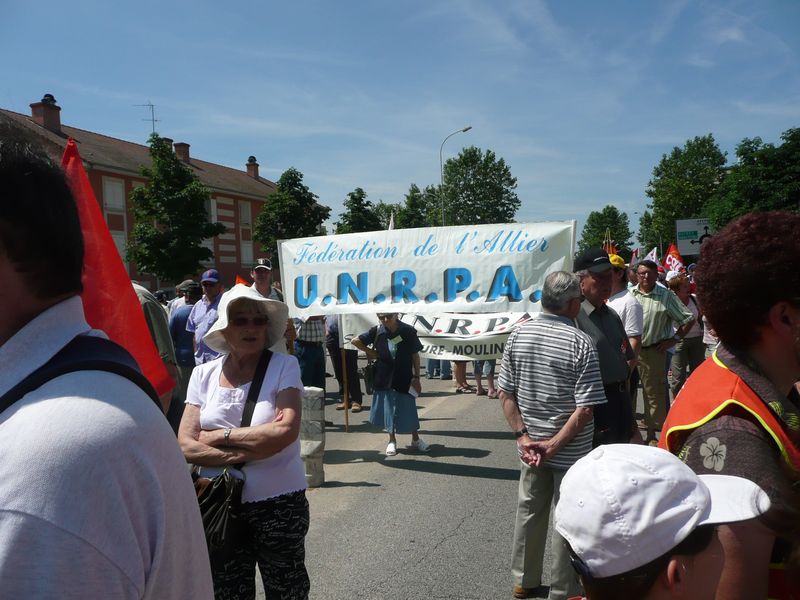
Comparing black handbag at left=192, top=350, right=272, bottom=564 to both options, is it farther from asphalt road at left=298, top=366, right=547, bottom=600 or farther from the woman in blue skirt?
the woman in blue skirt

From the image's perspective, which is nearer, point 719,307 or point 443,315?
point 719,307

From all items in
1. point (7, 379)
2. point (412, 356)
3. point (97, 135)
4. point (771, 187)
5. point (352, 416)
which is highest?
point (97, 135)

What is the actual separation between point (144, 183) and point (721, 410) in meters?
46.8

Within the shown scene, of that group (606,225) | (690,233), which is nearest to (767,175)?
(690,233)

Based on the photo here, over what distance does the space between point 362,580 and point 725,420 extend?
3127 mm

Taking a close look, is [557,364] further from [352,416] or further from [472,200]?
[472,200]

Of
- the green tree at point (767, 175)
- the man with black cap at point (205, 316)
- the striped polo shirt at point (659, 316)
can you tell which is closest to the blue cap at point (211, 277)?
the man with black cap at point (205, 316)

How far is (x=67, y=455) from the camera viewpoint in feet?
2.97

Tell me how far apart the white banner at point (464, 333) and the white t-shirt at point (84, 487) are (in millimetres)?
6208

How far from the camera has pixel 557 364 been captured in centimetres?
380

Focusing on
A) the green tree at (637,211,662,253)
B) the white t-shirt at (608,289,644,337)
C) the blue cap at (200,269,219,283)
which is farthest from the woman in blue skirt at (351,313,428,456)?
the green tree at (637,211,662,253)

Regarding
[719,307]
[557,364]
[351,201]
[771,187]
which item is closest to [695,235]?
[771,187]

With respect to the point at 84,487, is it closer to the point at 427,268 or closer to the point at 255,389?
the point at 255,389

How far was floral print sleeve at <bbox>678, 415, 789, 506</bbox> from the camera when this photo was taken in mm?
1431
